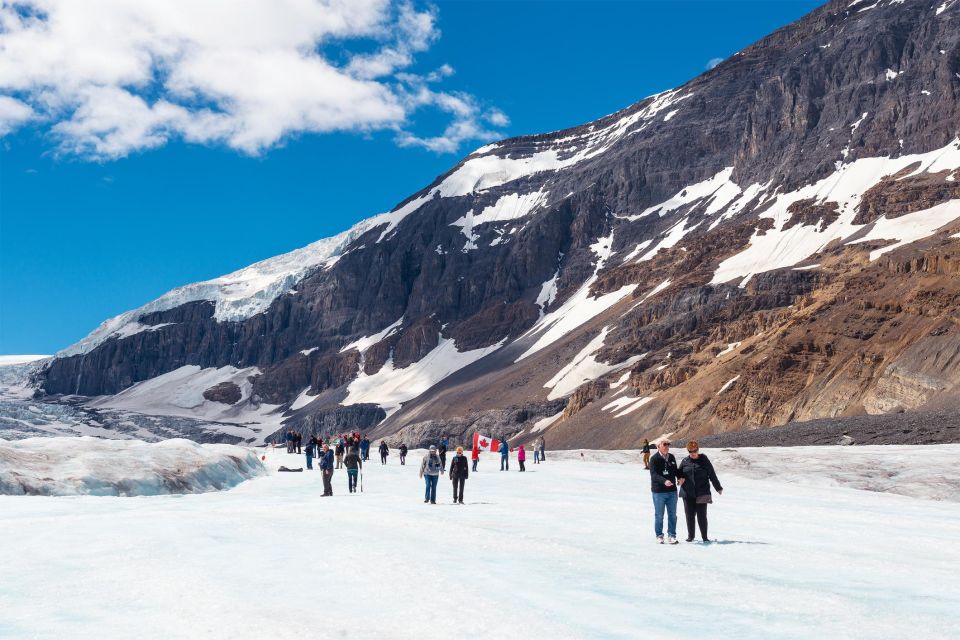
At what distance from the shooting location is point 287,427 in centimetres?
Answer: 19588

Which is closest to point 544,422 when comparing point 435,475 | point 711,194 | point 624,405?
point 624,405

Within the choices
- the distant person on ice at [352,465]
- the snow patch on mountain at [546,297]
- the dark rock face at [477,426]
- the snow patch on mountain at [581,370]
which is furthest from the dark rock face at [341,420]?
the distant person on ice at [352,465]

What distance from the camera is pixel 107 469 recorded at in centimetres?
2950

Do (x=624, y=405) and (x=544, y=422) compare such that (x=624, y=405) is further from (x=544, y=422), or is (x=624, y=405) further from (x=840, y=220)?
(x=840, y=220)

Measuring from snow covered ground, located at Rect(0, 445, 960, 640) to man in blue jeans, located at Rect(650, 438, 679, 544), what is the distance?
1.71ft

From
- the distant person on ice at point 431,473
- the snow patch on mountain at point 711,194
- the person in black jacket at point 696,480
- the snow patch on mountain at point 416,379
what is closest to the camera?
the person in black jacket at point 696,480

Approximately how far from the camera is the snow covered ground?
10305 mm

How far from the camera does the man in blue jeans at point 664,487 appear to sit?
16938 millimetres

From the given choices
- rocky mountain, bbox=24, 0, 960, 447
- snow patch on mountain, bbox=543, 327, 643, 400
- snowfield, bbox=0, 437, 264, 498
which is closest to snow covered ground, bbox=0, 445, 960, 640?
snowfield, bbox=0, 437, 264, 498

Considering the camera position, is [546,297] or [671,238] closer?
[671,238]

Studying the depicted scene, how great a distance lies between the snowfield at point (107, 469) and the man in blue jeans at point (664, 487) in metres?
18.7

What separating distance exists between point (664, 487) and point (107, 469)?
20380 mm

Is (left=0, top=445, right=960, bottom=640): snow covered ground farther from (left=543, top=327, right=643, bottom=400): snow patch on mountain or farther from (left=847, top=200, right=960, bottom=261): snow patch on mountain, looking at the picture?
(left=847, top=200, right=960, bottom=261): snow patch on mountain

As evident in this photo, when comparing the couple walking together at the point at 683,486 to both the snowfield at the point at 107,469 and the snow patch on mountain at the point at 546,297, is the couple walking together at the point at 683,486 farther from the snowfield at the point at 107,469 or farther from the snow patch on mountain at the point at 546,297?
Answer: the snow patch on mountain at the point at 546,297
